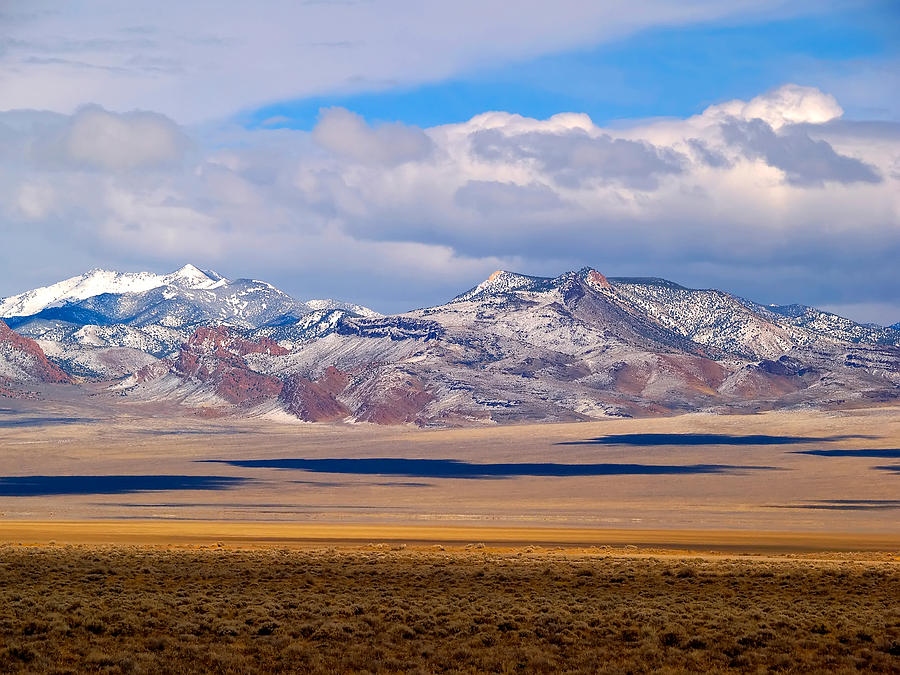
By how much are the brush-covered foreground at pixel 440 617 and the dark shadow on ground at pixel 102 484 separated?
11340 centimetres

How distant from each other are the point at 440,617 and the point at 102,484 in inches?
5827

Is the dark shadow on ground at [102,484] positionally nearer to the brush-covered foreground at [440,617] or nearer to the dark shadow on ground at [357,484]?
the dark shadow on ground at [357,484]

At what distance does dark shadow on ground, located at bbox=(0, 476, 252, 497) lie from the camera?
15862 cm

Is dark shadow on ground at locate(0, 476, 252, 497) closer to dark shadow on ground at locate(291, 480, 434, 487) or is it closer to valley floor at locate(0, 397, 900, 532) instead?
valley floor at locate(0, 397, 900, 532)

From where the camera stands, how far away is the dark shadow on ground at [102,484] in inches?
6245

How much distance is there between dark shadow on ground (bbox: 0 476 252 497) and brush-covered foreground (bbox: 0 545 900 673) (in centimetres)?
11340

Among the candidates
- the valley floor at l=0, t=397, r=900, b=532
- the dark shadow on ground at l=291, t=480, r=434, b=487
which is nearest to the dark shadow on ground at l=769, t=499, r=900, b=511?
the valley floor at l=0, t=397, r=900, b=532

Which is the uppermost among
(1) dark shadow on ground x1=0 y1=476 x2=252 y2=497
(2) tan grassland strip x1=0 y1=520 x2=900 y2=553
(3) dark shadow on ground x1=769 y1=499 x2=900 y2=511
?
(2) tan grassland strip x1=0 y1=520 x2=900 y2=553

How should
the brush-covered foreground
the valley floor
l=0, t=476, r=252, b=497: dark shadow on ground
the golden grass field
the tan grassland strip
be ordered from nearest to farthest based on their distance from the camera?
the brush-covered foreground
the golden grass field
the tan grassland strip
the valley floor
l=0, t=476, r=252, b=497: dark shadow on ground

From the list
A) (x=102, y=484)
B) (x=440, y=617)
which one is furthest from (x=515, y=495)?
(x=440, y=617)

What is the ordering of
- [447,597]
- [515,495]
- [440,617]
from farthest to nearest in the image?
[515,495] → [447,597] → [440,617]

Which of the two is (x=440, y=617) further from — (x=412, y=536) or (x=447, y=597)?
(x=412, y=536)

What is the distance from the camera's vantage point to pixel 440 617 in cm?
3391

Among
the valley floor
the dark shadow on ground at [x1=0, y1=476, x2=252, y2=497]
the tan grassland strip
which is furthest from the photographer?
the dark shadow on ground at [x1=0, y1=476, x2=252, y2=497]
